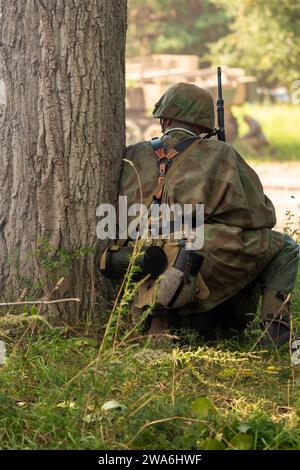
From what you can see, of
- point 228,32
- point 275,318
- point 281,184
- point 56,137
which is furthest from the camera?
point 228,32

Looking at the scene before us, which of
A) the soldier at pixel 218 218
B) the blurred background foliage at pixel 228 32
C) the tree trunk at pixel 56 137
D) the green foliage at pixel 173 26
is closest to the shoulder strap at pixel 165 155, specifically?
the soldier at pixel 218 218

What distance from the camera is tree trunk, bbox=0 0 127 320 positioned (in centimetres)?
498

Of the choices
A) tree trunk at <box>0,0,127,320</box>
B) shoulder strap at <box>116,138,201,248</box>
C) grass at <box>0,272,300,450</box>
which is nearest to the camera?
grass at <box>0,272,300,450</box>

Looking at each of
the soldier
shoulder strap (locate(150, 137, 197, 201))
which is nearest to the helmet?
the soldier

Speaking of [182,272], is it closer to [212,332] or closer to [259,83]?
[212,332]

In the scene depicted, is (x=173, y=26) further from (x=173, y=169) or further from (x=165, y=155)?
(x=173, y=169)

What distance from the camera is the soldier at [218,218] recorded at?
16.6ft

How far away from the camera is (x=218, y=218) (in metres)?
5.13

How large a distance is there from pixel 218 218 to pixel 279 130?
2150 centimetres

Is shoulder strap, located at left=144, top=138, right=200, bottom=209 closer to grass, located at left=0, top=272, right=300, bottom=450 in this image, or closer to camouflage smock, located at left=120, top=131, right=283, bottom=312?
camouflage smock, located at left=120, top=131, right=283, bottom=312

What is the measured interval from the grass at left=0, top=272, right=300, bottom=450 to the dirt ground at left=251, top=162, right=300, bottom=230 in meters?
5.45

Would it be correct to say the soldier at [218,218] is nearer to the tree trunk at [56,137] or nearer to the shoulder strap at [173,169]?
the shoulder strap at [173,169]

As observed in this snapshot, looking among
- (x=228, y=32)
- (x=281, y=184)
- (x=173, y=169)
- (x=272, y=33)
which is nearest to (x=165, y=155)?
(x=173, y=169)

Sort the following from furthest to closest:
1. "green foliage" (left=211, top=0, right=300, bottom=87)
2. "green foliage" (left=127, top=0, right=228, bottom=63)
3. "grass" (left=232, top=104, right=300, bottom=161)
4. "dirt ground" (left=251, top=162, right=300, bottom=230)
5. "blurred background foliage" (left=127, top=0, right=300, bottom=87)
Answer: "green foliage" (left=127, top=0, right=228, bottom=63)
"blurred background foliage" (left=127, top=0, right=300, bottom=87)
"green foliage" (left=211, top=0, right=300, bottom=87)
"grass" (left=232, top=104, right=300, bottom=161)
"dirt ground" (left=251, top=162, right=300, bottom=230)
